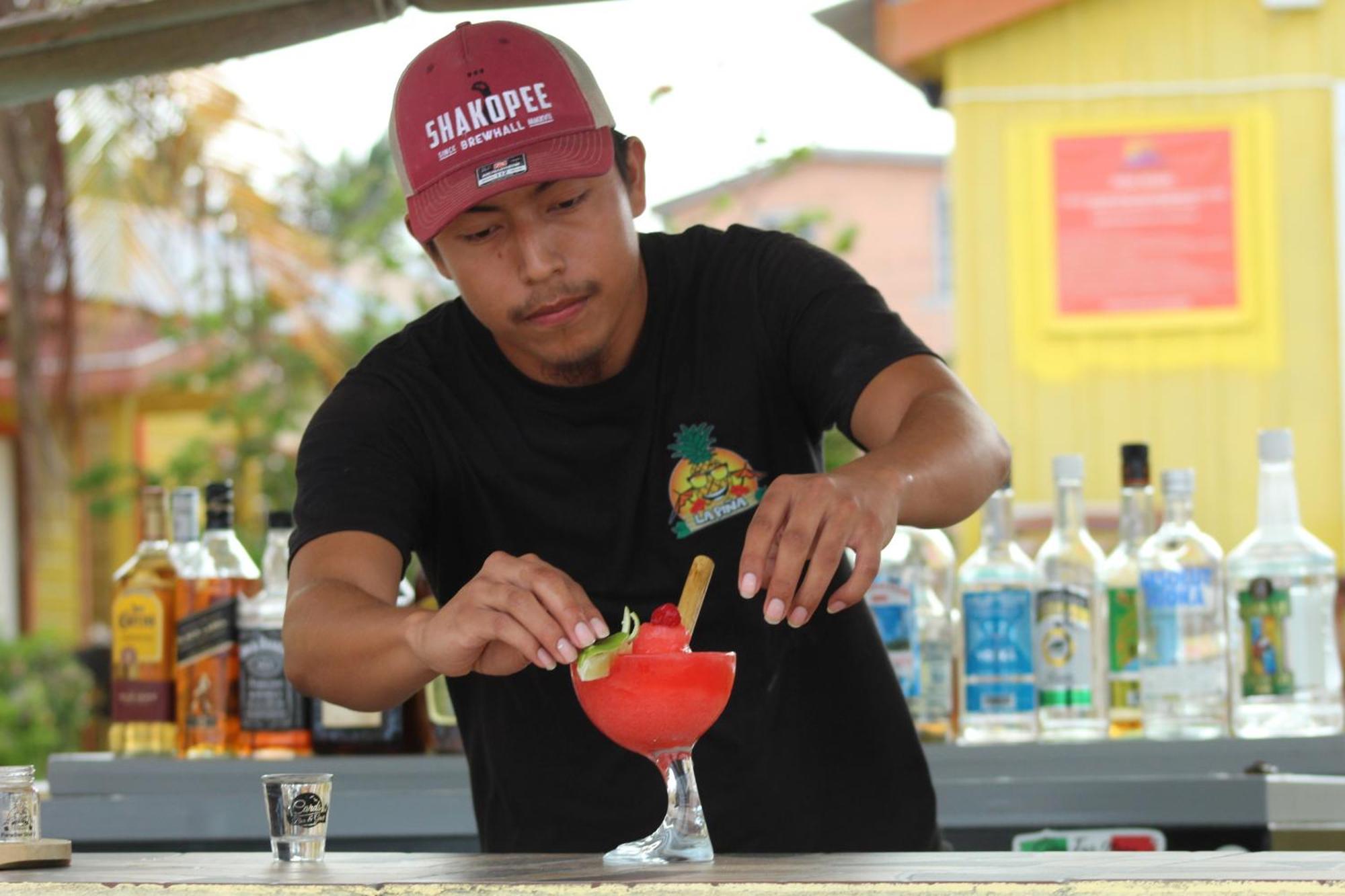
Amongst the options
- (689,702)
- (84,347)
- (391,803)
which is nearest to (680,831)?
(689,702)

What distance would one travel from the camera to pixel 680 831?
157cm

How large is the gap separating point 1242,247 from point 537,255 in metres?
4.15

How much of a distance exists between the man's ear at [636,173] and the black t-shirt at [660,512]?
5.0 inches

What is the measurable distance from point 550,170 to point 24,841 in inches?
33.1

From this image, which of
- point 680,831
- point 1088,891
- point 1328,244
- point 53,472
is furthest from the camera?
point 53,472

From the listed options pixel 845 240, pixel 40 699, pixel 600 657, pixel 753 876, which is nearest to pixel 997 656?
pixel 600 657

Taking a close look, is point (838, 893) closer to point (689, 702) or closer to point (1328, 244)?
point (689, 702)

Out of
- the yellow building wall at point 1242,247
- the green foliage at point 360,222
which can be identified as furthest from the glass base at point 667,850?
the green foliage at point 360,222

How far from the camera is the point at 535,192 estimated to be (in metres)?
1.98

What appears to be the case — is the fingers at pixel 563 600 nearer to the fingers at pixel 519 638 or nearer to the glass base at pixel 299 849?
the fingers at pixel 519 638

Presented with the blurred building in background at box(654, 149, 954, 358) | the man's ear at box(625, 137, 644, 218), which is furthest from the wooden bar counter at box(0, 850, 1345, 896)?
the blurred building in background at box(654, 149, 954, 358)

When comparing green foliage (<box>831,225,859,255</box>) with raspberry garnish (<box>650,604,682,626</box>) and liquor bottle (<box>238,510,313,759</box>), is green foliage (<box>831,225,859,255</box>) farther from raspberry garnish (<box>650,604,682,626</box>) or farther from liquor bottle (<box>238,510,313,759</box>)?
raspberry garnish (<box>650,604,682,626</box>)

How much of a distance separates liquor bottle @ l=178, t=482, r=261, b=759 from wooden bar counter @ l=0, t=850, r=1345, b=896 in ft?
3.69

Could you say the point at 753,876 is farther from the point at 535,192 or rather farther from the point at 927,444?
the point at 535,192
